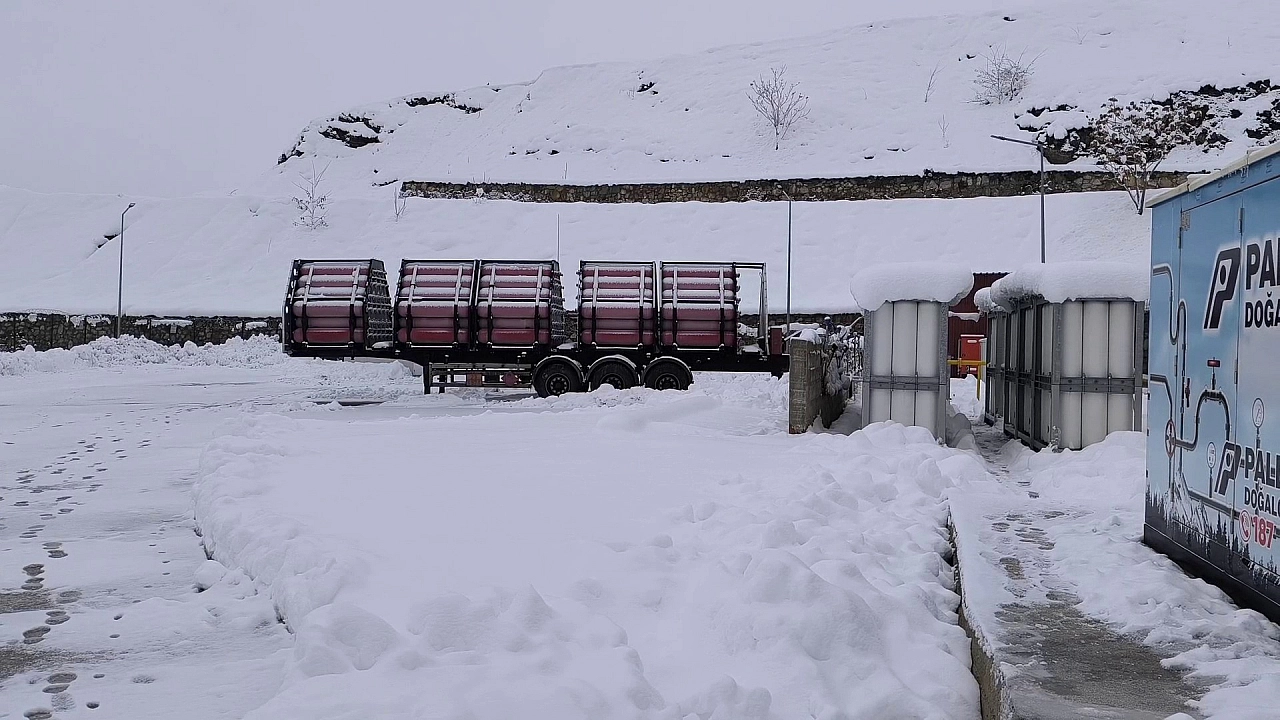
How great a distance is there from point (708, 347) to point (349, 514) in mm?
13827

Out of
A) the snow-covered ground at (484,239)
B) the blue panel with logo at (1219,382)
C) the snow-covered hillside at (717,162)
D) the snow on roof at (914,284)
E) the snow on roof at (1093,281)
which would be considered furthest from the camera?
the snow-covered hillside at (717,162)

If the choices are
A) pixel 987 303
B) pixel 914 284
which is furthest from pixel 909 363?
pixel 987 303

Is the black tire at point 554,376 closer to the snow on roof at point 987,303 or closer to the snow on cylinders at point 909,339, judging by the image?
the snow on roof at point 987,303

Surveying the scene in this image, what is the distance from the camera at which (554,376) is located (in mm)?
20219

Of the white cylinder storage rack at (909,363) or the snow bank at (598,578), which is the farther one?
the white cylinder storage rack at (909,363)

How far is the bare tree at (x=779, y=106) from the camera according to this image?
59688 millimetres

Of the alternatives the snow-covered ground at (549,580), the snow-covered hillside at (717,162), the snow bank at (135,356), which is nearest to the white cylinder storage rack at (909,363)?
the snow-covered ground at (549,580)

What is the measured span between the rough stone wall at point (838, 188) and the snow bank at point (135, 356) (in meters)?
21.8

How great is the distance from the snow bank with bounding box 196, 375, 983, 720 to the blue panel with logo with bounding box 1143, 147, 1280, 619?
4.32ft

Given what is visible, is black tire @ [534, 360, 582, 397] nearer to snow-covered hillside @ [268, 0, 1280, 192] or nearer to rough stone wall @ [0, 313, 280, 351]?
rough stone wall @ [0, 313, 280, 351]

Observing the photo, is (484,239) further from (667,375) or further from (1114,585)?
(1114,585)

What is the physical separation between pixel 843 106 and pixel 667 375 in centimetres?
4783

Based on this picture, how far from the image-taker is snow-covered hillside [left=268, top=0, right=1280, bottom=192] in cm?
5475

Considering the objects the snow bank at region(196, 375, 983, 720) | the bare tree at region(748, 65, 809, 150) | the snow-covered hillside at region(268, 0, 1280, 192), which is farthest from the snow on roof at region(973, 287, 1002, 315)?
the bare tree at region(748, 65, 809, 150)
